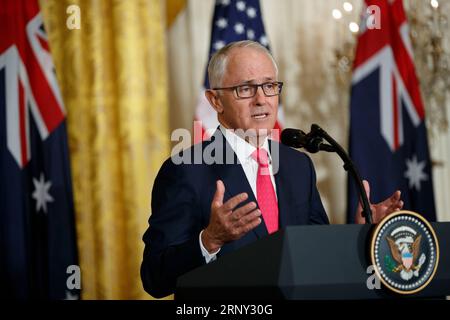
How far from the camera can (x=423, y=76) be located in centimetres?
512

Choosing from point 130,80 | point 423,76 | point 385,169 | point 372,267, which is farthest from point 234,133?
point 423,76

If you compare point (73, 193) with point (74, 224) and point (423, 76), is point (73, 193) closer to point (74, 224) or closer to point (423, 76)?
point (74, 224)

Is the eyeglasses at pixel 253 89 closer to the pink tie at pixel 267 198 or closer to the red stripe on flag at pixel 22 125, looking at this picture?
the pink tie at pixel 267 198

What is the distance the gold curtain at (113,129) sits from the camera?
A: 4.40 m

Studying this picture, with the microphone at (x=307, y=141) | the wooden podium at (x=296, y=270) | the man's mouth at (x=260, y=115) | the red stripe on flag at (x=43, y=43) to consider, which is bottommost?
the wooden podium at (x=296, y=270)

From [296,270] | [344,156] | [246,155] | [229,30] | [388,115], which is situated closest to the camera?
[296,270]

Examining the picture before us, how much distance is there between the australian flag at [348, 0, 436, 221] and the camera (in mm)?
4652

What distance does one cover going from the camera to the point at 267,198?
2188 millimetres

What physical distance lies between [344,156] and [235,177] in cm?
42

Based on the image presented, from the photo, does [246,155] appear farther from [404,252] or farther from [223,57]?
Result: [404,252]

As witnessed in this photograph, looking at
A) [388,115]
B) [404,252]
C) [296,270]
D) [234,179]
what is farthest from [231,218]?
[388,115]

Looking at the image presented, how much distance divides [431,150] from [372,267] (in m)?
3.91

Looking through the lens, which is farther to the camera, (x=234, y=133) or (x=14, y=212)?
(x=14, y=212)

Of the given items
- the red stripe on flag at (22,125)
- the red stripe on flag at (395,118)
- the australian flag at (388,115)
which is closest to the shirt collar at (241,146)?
the red stripe on flag at (22,125)
